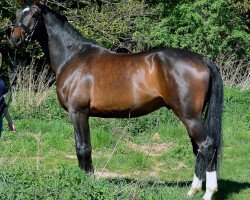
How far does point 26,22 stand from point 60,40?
0.49 meters

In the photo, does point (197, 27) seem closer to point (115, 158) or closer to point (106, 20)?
point (106, 20)

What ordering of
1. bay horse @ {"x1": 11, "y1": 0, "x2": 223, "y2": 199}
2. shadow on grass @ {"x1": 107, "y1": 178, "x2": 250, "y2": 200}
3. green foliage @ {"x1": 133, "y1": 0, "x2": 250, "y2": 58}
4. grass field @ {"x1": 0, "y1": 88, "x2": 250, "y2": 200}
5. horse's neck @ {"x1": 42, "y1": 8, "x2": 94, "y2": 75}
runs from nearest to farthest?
grass field @ {"x1": 0, "y1": 88, "x2": 250, "y2": 200} → bay horse @ {"x1": 11, "y1": 0, "x2": 223, "y2": 199} → shadow on grass @ {"x1": 107, "y1": 178, "x2": 250, "y2": 200} → horse's neck @ {"x1": 42, "y1": 8, "x2": 94, "y2": 75} → green foliage @ {"x1": 133, "y1": 0, "x2": 250, "y2": 58}

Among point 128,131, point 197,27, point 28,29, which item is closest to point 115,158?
point 128,131

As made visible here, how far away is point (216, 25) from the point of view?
18.7 meters

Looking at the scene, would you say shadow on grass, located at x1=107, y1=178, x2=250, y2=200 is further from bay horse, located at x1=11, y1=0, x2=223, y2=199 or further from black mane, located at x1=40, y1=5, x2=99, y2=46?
black mane, located at x1=40, y1=5, x2=99, y2=46

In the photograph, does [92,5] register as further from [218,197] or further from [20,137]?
[218,197]

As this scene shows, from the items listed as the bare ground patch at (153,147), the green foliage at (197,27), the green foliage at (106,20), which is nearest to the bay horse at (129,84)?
the bare ground patch at (153,147)

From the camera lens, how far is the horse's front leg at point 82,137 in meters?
6.09

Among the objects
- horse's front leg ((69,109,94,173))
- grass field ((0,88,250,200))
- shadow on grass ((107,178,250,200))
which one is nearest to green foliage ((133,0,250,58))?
grass field ((0,88,250,200))

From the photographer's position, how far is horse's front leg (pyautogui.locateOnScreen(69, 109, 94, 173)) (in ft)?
20.0

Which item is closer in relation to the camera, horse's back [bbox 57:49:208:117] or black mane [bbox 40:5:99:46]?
horse's back [bbox 57:49:208:117]

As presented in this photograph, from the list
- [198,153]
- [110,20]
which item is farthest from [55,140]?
[110,20]

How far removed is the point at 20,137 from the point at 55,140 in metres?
0.59

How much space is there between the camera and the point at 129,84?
599 centimetres
